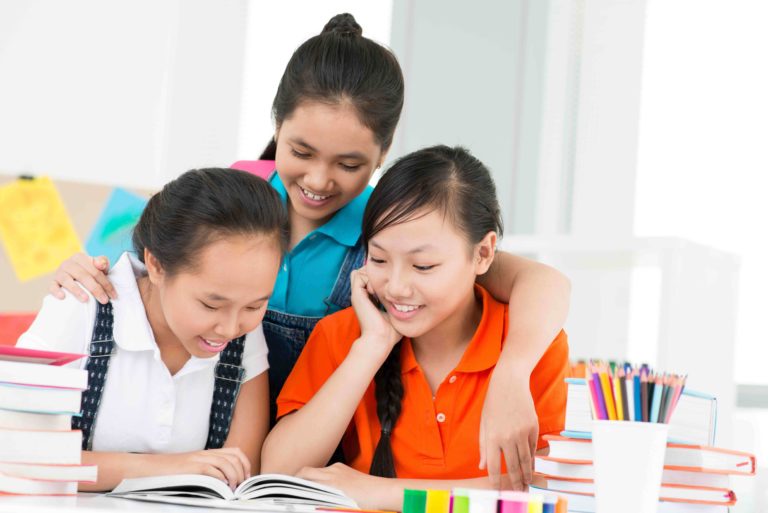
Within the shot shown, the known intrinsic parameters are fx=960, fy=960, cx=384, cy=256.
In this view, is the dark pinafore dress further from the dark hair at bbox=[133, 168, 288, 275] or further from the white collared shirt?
the dark hair at bbox=[133, 168, 288, 275]

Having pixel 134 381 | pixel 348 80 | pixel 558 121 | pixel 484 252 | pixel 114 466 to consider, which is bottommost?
pixel 114 466

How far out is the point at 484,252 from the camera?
148 centimetres

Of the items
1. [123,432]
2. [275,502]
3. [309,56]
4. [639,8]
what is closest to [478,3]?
[639,8]

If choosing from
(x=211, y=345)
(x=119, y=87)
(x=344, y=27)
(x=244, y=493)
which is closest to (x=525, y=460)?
(x=244, y=493)

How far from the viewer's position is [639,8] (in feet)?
9.68

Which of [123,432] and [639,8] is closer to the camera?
[123,432]

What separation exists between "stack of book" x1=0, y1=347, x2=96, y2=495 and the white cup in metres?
0.52

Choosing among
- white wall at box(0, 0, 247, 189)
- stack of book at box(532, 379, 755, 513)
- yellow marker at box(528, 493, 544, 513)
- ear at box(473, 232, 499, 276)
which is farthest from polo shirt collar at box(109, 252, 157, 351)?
white wall at box(0, 0, 247, 189)

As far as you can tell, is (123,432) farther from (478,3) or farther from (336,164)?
(478,3)

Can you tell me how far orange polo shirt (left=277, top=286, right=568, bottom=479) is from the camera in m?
1.39

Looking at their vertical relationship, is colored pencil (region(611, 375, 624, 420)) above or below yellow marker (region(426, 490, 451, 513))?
above

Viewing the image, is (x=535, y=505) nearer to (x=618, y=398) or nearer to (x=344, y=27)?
(x=618, y=398)

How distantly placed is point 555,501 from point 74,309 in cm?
77

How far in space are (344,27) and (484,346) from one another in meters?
0.61
